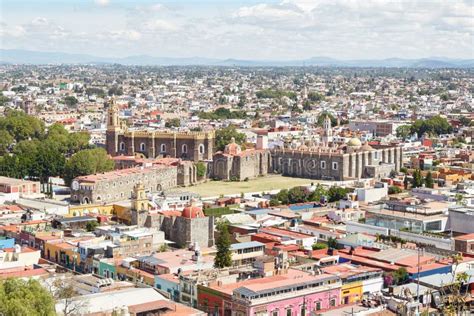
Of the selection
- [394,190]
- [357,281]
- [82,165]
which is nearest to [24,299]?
[357,281]

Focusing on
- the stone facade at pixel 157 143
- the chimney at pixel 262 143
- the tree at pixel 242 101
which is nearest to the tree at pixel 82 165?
the stone facade at pixel 157 143

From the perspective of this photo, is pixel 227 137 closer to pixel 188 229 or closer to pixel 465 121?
pixel 465 121

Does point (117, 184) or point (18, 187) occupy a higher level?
point (18, 187)

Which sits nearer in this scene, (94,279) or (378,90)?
(94,279)

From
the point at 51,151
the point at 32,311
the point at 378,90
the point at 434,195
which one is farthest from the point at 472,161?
the point at 378,90

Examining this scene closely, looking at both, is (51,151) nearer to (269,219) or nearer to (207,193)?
(207,193)

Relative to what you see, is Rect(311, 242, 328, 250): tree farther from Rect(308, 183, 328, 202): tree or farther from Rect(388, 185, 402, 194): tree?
Rect(388, 185, 402, 194): tree
